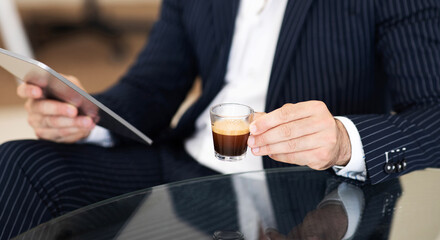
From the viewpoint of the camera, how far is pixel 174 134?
4.45ft

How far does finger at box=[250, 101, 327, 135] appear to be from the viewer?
0.80 meters

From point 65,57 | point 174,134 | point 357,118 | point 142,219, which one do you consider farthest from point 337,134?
point 65,57

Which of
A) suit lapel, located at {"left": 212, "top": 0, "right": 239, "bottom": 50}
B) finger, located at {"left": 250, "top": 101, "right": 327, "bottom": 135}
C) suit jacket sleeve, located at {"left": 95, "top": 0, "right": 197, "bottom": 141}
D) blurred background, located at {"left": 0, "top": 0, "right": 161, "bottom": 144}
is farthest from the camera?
blurred background, located at {"left": 0, "top": 0, "right": 161, "bottom": 144}

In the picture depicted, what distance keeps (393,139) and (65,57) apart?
3461 mm

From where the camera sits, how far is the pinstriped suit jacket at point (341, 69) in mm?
939

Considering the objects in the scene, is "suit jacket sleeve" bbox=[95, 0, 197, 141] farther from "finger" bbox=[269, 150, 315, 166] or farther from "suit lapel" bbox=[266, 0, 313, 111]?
"finger" bbox=[269, 150, 315, 166]

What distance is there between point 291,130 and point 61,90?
48 centimetres

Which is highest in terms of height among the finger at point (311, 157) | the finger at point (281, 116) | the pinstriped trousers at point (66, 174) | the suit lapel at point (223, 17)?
the suit lapel at point (223, 17)

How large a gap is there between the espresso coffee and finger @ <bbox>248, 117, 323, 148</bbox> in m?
0.05

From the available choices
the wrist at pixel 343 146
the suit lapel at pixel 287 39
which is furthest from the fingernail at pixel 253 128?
the suit lapel at pixel 287 39

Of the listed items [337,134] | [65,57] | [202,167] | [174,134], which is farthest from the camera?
[65,57]

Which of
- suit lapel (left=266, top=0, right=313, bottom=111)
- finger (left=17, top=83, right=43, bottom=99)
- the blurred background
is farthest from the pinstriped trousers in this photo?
the blurred background

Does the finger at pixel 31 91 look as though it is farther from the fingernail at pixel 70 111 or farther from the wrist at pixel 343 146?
the wrist at pixel 343 146

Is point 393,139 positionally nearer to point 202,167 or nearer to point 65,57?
point 202,167
